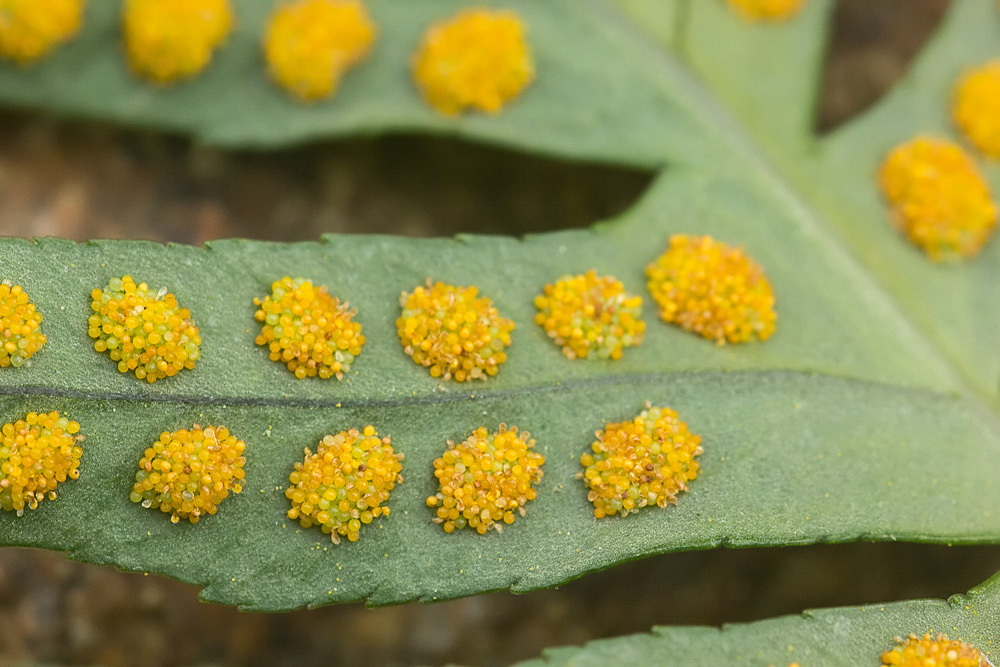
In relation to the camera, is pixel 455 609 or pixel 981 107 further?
pixel 455 609

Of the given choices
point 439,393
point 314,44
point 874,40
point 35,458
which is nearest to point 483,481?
point 439,393

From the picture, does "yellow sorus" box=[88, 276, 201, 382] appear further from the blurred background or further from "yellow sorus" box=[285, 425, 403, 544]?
the blurred background

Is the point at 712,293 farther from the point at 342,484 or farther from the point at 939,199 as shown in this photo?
the point at 342,484

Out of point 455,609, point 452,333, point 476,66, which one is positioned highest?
point 476,66

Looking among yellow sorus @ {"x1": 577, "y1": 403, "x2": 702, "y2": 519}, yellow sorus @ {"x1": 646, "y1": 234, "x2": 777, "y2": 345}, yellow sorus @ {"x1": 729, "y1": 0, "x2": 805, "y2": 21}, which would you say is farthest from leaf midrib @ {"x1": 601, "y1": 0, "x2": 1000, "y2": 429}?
yellow sorus @ {"x1": 577, "y1": 403, "x2": 702, "y2": 519}

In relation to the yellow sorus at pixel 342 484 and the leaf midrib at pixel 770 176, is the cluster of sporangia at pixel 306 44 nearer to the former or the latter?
the leaf midrib at pixel 770 176
